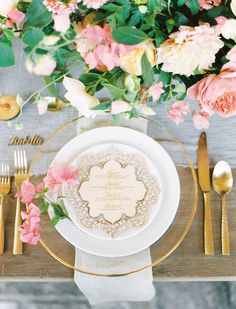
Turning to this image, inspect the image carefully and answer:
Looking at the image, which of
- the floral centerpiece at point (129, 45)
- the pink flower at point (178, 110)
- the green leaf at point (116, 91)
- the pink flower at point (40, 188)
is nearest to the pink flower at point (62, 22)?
the floral centerpiece at point (129, 45)

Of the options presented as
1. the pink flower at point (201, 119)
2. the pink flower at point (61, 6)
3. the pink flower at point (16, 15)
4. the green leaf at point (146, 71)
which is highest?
the pink flower at point (16, 15)

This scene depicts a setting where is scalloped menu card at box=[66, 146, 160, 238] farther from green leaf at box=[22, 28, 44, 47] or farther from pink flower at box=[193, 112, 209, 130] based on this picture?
green leaf at box=[22, 28, 44, 47]

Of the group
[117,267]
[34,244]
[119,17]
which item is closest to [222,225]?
[117,267]

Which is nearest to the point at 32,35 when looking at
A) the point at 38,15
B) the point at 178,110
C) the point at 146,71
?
the point at 38,15

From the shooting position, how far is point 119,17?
19.4 inches

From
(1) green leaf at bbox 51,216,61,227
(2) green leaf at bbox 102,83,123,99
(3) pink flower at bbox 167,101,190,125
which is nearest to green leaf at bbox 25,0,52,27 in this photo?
(2) green leaf at bbox 102,83,123,99

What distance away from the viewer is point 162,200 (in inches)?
30.0

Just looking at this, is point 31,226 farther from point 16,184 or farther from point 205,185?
point 205,185

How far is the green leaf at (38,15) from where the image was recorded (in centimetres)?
51

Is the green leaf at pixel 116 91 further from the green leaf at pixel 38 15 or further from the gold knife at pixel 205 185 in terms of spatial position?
the gold knife at pixel 205 185

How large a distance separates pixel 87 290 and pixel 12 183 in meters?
0.23

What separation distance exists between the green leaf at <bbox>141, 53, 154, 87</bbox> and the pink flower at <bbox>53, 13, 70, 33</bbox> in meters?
0.10

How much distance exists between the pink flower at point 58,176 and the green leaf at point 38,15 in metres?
0.28

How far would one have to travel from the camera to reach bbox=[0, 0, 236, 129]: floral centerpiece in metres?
0.47
